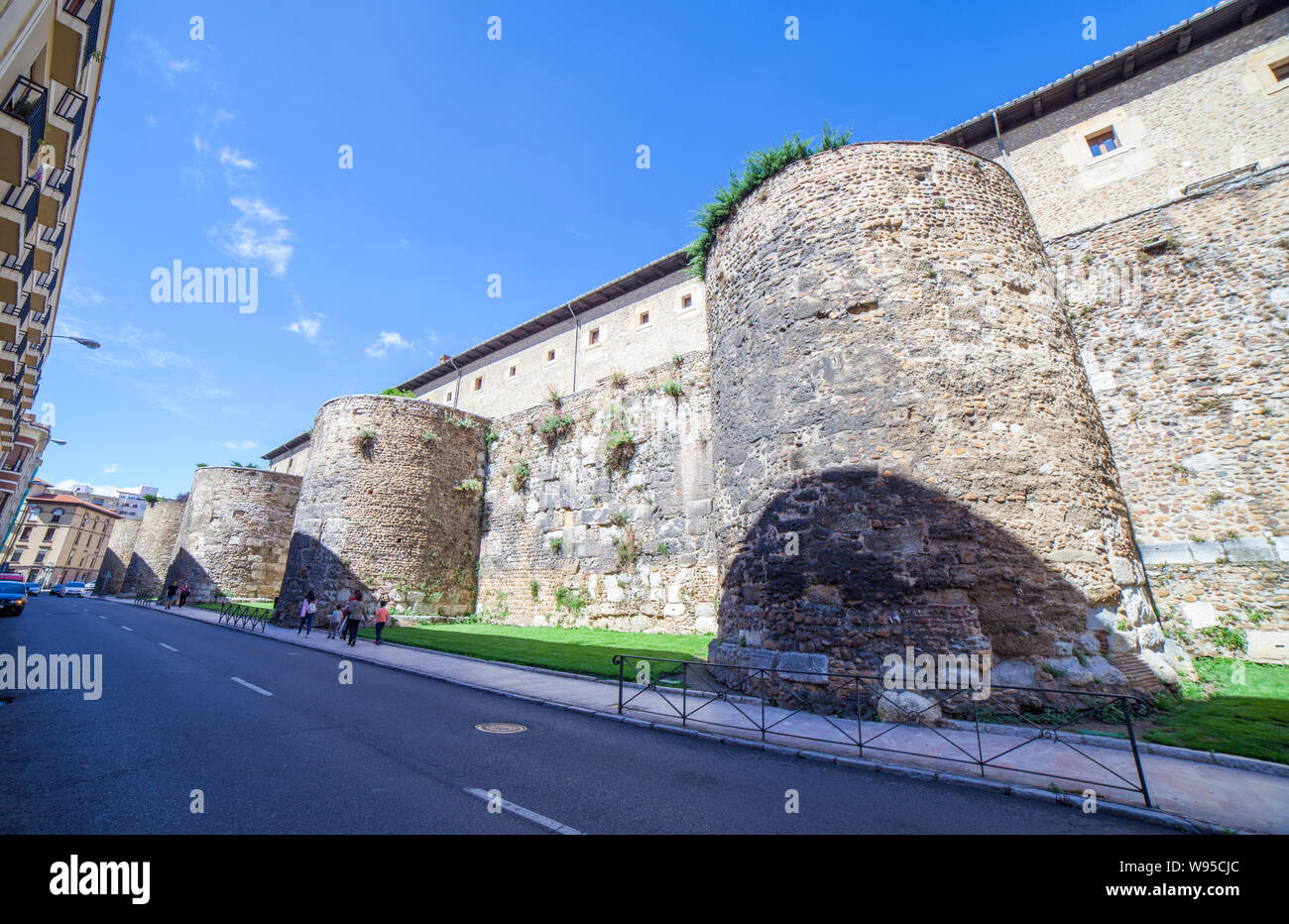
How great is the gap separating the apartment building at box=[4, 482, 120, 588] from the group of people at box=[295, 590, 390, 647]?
251ft

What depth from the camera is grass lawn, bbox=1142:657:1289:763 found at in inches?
235

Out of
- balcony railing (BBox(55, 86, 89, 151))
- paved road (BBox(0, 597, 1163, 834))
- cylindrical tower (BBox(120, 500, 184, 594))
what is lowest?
paved road (BBox(0, 597, 1163, 834))

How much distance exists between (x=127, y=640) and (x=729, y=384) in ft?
62.3

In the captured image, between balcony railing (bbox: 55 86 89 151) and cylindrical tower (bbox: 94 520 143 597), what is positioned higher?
balcony railing (bbox: 55 86 89 151)

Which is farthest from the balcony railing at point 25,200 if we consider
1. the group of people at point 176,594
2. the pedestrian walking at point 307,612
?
the group of people at point 176,594

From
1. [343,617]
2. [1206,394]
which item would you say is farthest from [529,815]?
[343,617]

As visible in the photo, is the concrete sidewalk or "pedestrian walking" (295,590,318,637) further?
"pedestrian walking" (295,590,318,637)

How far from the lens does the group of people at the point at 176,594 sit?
33156mm

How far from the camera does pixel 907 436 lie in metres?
8.41

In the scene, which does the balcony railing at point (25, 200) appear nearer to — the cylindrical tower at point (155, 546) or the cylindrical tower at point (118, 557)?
the cylindrical tower at point (155, 546)

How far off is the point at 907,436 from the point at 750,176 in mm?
6771

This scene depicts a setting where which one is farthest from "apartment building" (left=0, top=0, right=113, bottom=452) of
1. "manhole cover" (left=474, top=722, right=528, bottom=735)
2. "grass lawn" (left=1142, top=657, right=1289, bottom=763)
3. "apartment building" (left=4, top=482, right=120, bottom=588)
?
"apartment building" (left=4, top=482, right=120, bottom=588)

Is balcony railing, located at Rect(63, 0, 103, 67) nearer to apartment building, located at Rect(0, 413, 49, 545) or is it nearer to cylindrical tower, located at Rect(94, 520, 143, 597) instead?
apartment building, located at Rect(0, 413, 49, 545)

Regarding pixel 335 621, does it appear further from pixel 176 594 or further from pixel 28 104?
pixel 176 594
